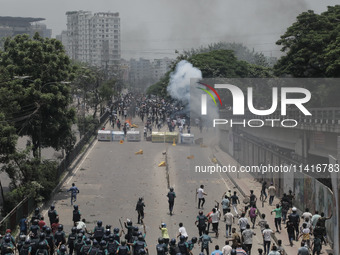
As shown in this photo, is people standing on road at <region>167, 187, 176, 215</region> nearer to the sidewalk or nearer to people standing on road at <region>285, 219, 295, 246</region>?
the sidewalk

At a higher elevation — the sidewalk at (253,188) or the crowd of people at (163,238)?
the crowd of people at (163,238)

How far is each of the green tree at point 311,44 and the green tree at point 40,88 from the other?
1943cm

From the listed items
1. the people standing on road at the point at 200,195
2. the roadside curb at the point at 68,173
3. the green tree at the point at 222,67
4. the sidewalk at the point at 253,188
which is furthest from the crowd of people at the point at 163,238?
the green tree at the point at 222,67

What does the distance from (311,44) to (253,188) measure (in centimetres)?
1837

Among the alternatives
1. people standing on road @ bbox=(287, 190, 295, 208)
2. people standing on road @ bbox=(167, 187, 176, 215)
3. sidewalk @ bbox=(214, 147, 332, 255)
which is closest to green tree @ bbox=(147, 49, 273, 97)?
sidewalk @ bbox=(214, 147, 332, 255)

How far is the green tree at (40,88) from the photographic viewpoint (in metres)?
33.4

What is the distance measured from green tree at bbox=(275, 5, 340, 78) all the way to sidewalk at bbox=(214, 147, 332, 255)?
963 cm

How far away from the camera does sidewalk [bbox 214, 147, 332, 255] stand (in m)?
21.5

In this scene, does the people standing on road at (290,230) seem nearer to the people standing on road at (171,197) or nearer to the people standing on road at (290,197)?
the people standing on road at (290,197)

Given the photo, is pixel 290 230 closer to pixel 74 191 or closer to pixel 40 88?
pixel 74 191

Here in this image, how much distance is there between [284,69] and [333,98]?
6507 millimetres

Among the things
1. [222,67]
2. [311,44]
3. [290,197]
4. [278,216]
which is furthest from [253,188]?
[222,67]

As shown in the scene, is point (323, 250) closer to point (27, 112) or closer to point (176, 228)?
point (176, 228)

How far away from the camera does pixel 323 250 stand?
20734 millimetres
